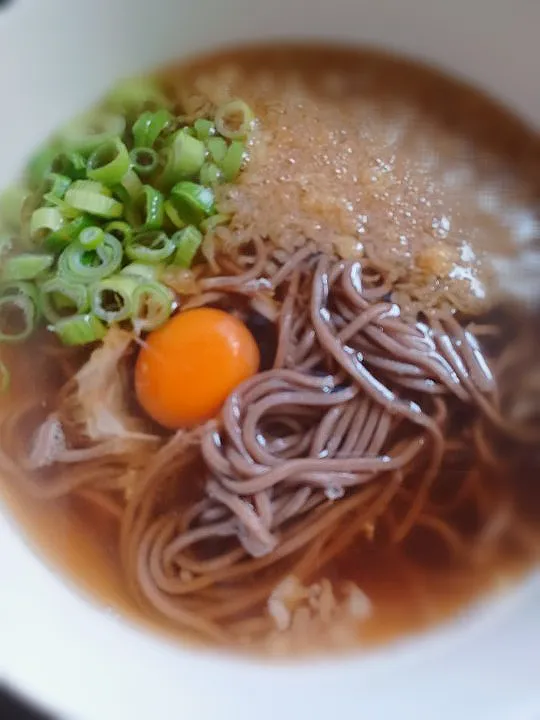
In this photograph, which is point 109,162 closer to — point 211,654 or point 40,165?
point 40,165

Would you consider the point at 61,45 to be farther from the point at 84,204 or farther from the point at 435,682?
the point at 435,682

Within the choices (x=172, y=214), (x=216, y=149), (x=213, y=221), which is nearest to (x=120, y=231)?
(x=172, y=214)

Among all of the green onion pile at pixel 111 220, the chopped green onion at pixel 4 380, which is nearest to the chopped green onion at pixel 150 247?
the green onion pile at pixel 111 220

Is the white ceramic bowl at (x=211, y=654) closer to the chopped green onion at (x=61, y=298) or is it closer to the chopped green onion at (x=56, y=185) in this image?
the chopped green onion at (x=56, y=185)

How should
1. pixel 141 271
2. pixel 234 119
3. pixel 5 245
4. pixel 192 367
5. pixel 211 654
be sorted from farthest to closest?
pixel 234 119 < pixel 5 245 < pixel 141 271 < pixel 192 367 < pixel 211 654

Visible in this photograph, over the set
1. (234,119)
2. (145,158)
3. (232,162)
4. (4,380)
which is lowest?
(4,380)

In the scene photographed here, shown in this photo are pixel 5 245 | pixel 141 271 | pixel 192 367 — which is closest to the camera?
pixel 192 367

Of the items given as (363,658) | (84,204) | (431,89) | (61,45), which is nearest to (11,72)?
(61,45)

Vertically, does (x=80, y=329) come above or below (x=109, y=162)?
below
